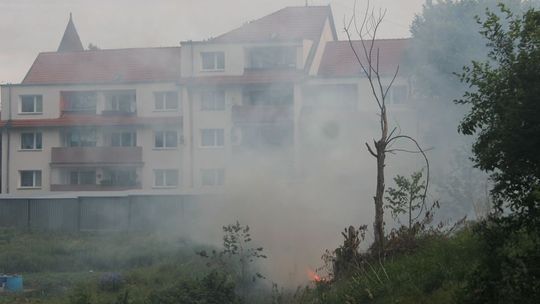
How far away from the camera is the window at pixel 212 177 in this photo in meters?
32.4

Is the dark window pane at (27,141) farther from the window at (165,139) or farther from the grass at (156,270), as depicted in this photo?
the grass at (156,270)

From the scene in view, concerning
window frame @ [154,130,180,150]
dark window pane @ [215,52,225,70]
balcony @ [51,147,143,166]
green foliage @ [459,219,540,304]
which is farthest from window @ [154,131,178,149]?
green foliage @ [459,219,540,304]

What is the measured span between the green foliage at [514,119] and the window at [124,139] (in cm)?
3260

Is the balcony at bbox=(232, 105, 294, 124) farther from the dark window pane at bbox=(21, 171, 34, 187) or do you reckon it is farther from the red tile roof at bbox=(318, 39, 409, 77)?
the dark window pane at bbox=(21, 171, 34, 187)

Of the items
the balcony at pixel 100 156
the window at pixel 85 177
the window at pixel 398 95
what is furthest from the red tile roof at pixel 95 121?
the window at pixel 398 95

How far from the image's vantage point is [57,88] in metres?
36.8

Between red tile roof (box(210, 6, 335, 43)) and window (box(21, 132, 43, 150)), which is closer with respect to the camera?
red tile roof (box(210, 6, 335, 43))

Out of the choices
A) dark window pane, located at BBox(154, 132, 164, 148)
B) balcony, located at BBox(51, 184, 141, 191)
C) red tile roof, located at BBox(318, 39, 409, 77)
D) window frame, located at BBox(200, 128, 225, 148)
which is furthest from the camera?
dark window pane, located at BBox(154, 132, 164, 148)

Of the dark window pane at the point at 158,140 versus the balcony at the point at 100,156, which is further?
the dark window pane at the point at 158,140

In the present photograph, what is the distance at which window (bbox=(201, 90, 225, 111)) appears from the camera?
35.6 meters

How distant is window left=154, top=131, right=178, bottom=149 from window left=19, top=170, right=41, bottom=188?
717cm

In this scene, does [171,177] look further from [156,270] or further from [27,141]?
[156,270]

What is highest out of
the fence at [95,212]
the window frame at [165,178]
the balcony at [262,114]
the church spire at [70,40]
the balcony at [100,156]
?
the church spire at [70,40]

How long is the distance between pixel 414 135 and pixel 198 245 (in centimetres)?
1051
